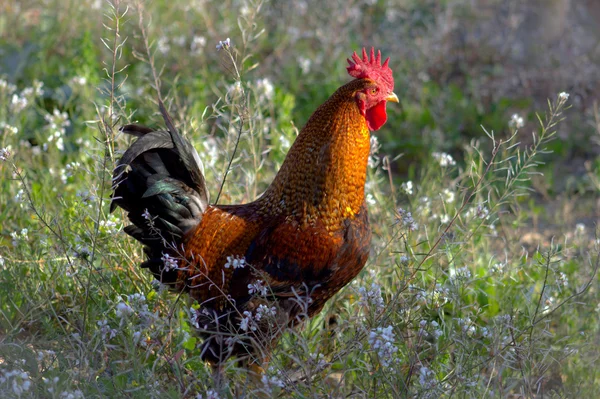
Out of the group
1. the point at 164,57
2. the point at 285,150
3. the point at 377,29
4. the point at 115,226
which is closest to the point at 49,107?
the point at 164,57

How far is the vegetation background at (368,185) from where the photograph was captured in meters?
2.79

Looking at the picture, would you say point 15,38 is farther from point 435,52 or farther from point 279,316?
point 279,316

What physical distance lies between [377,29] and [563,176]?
2547 mm

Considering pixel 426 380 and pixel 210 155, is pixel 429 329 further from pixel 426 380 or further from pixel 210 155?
pixel 210 155

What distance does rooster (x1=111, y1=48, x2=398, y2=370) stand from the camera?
3.13m

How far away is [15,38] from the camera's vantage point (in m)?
6.73

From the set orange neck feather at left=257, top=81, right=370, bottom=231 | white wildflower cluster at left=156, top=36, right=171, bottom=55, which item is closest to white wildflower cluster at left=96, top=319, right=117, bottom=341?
orange neck feather at left=257, top=81, right=370, bottom=231

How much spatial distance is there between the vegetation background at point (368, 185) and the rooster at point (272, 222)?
16 centimetres

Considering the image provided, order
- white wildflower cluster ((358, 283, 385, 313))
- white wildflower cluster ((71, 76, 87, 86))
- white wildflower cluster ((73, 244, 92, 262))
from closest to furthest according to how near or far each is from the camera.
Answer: white wildflower cluster ((358, 283, 385, 313))
white wildflower cluster ((73, 244, 92, 262))
white wildflower cluster ((71, 76, 87, 86))

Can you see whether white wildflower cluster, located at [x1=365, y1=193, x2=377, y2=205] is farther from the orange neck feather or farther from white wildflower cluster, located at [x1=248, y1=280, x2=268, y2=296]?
white wildflower cluster, located at [x1=248, y1=280, x2=268, y2=296]

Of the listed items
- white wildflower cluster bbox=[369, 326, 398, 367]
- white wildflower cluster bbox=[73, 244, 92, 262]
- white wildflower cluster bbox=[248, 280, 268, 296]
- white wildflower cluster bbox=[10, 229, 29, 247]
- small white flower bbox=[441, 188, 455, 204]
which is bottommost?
white wildflower cluster bbox=[369, 326, 398, 367]

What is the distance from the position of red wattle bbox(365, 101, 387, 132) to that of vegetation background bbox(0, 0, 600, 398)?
42cm

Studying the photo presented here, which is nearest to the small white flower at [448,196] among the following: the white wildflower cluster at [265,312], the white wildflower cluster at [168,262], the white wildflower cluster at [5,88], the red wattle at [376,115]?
the red wattle at [376,115]

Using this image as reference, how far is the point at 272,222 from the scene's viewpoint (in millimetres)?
3238
